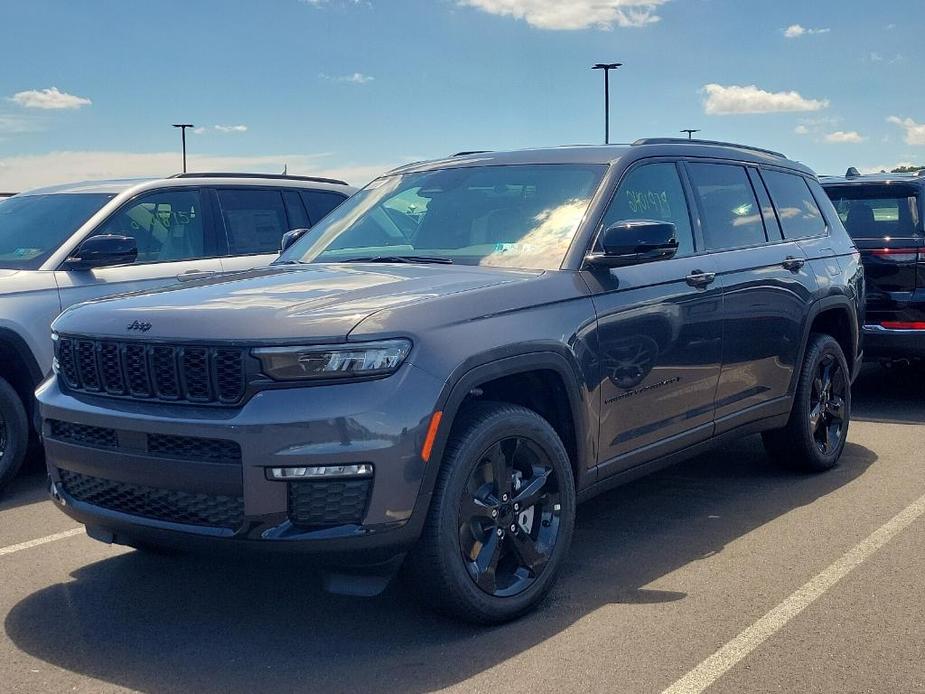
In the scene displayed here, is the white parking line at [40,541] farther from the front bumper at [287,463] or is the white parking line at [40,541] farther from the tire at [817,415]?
the tire at [817,415]

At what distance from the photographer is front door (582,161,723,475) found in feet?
15.6

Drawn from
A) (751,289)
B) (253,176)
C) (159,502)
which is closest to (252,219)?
(253,176)

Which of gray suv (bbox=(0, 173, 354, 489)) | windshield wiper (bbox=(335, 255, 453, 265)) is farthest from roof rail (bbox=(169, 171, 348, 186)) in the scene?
windshield wiper (bbox=(335, 255, 453, 265))

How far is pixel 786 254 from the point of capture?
6262 mm

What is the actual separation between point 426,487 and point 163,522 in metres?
0.93

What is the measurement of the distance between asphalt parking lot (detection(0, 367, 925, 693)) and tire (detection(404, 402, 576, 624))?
0.51 ft

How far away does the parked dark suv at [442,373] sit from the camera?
371 cm

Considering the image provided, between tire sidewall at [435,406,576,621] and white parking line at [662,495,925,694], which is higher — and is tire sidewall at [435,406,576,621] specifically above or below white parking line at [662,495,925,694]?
above

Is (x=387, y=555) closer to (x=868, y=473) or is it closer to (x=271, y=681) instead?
(x=271, y=681)

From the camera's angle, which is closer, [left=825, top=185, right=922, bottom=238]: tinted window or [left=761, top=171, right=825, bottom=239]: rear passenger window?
[left=761, top=171, right=825, bottom=239]: rear passenger window

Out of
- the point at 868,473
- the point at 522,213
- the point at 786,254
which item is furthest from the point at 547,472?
the point at 868,473

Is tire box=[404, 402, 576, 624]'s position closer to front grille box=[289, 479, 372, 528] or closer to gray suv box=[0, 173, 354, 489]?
front grille box=[289, 479, 372, 528]

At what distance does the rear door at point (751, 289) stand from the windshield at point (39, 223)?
12.7 ft

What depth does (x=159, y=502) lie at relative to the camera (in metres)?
3.92
